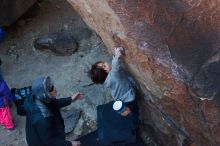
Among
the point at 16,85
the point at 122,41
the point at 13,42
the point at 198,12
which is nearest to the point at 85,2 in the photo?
the point at 122,41

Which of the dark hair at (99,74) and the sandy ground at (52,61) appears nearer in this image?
the dark hair at (99,74)

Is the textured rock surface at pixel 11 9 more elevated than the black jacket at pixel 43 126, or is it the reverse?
the textured rock surface at pixel 11 9

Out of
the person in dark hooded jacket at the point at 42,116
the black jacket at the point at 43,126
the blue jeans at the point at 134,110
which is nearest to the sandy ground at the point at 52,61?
the blue jeans at the point at 134,110

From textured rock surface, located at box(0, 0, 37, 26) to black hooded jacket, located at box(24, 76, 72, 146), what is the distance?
2.99 metres

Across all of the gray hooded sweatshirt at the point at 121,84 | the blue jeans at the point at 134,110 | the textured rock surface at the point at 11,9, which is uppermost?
the textured rock surface at the point at 11,9

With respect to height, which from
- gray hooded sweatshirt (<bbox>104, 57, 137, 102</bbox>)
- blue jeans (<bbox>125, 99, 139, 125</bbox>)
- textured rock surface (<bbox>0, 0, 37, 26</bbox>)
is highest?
textured rock surface (<bbox>0, 0, 37, 26</bbox>)

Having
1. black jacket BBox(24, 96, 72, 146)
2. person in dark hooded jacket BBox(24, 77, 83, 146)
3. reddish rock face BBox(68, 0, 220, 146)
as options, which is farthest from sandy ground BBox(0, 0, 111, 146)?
reddish rock face BBox(68, 0, 220, 146)

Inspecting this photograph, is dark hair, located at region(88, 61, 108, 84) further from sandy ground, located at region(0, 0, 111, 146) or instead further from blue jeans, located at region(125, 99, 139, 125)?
sandy ground, located at region(0, 0, 111, 146)

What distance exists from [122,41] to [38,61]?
121 inches

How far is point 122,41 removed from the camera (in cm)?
568

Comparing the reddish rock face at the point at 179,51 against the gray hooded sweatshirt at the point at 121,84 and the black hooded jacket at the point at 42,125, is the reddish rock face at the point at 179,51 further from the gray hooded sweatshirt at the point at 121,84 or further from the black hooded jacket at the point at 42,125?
the black hooded jacket at the point at 42,125

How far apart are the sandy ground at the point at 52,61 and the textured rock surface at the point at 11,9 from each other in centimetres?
46

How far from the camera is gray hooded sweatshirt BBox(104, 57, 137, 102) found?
20.3 feet

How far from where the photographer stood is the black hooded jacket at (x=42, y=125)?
A: 555 cm
